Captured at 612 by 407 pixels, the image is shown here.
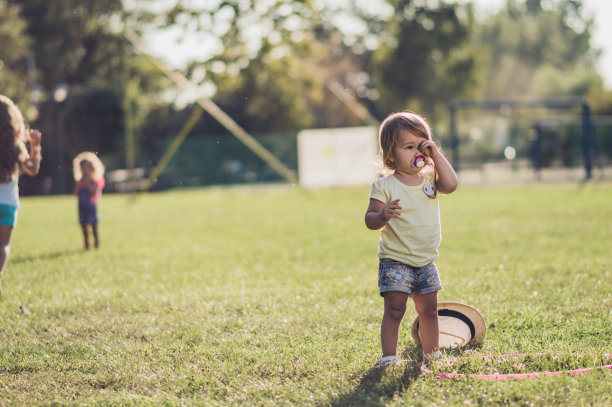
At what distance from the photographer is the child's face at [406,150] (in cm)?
366

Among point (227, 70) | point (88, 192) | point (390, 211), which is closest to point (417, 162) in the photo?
point (390, 211)

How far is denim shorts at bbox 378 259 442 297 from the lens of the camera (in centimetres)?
362

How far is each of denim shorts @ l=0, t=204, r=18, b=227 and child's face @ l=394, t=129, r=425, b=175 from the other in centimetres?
339

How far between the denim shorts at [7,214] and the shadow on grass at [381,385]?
339 cm

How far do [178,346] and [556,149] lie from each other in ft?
83.2

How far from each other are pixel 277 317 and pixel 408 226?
157cm

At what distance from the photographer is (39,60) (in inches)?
1593

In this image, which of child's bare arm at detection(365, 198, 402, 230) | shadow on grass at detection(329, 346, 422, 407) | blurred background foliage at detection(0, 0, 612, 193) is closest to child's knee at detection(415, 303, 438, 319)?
shadow on grass at detection(329, 346, 422, 407)

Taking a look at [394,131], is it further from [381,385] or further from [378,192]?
[381,385]

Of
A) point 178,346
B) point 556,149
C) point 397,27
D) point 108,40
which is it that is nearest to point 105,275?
point 178,346

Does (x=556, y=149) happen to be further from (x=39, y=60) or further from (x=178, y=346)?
(x=39, y=60)

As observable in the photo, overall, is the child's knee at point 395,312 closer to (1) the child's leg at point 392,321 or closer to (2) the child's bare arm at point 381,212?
(1) the child's leg at point 392,321

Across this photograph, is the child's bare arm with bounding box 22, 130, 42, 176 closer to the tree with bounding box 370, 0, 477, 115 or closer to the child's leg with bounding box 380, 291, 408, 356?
the child's leg with bounding box 380, 291, 408, 356

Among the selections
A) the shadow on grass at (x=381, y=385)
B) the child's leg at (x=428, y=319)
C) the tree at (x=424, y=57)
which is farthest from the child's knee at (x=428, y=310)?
the tree at (x=424, y=57)
